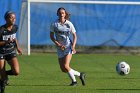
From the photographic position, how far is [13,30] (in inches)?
497

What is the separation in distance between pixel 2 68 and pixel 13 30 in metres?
0.93

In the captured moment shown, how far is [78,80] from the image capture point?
52.6 ft

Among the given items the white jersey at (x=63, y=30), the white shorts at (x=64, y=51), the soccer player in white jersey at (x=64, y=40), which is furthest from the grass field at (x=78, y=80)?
the white jersey at (x=63, y=30)

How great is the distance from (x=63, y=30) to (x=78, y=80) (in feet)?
7.38

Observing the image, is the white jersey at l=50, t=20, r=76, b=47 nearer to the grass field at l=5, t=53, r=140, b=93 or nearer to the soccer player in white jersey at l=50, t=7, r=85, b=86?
the soccer player in white jersey at l=50, t=7, r=85, b=86

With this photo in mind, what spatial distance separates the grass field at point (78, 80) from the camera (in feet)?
44.0

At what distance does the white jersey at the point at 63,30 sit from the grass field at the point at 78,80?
118 cm

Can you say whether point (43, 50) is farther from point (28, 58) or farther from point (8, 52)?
point (8, 52)

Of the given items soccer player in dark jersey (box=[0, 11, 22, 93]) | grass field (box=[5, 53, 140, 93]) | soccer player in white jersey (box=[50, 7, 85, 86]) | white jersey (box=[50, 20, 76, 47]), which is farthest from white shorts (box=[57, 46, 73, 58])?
soccer player in dark jersey (box=[0, 11, 22, 93])

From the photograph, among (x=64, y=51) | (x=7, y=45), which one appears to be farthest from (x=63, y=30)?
(x=7, y=45)

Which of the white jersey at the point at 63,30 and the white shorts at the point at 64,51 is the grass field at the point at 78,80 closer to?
the white shorts at the point at 64,51

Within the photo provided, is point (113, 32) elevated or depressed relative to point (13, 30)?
depressed

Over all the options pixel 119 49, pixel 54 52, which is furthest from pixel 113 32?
pixel 54 52

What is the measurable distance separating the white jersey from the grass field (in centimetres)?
118
